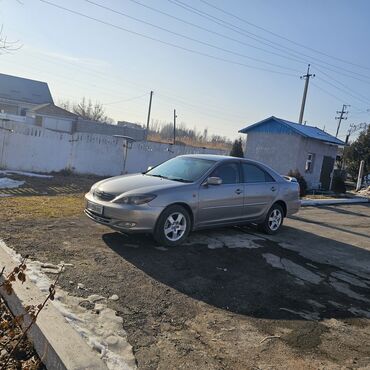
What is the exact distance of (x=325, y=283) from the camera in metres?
5.82

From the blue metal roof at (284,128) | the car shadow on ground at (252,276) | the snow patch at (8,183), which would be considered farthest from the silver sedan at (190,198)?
the blue metal roof at (284,128)

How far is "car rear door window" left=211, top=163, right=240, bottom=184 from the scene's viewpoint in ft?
24.7

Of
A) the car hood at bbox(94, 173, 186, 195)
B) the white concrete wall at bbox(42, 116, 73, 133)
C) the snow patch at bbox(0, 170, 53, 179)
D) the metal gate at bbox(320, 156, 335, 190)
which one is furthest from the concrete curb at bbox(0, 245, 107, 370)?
the white concrete wall at bbox(42, 116, 73, 133)

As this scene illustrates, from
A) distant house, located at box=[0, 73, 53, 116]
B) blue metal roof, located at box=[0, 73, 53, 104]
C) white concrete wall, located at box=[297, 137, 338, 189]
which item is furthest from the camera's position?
blue metal roof, located at box=[0, 73, 53, 104]

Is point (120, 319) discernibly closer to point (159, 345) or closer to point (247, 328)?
point (159, 345)

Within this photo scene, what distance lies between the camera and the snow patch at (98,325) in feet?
10.8

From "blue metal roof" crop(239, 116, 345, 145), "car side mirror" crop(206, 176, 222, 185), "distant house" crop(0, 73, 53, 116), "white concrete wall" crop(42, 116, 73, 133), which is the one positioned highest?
"distant house" crop(0, 73, 53, 116)

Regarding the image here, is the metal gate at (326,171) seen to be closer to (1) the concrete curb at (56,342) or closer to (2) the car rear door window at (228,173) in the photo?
(2) the car rear door window at (228,173)

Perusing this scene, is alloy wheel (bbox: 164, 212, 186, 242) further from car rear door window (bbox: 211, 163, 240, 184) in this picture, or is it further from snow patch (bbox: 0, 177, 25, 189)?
snow patch (bbox: 0, 177, 25, 189)

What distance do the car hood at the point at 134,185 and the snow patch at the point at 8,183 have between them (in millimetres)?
5551

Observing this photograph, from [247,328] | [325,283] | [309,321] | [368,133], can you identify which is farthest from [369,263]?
[368,133]

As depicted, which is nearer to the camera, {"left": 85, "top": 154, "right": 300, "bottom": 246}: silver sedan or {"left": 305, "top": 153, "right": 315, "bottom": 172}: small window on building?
{"left": 85, "top": 154, "right": 300, "bottom": 246}: silver sedan

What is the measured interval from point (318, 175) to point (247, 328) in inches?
861

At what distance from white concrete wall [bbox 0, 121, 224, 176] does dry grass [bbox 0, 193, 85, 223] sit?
4992mm
